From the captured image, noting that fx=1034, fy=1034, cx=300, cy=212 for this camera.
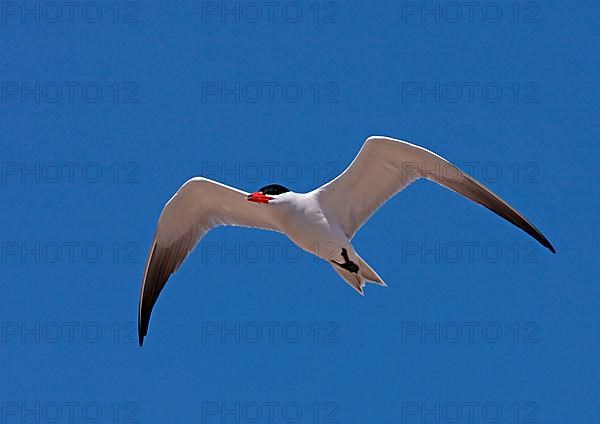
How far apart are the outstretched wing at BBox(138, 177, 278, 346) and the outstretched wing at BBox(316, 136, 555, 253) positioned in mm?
1033

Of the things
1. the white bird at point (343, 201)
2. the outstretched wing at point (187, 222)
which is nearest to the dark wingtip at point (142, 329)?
the outstretched wing at point (187, 222)

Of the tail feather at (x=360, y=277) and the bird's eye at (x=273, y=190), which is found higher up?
the bird's eye at (x=273, y=190)

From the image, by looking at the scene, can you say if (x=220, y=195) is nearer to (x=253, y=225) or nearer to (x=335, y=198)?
(x=253, y=225)

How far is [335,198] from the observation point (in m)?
12.8

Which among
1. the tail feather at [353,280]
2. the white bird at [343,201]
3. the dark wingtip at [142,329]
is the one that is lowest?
the dark wingtip at [142,329]

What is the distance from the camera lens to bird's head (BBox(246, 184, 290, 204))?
12.6 metres

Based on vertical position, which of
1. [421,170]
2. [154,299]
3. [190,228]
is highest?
[421,170]

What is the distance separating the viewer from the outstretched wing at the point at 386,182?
40.5 ft

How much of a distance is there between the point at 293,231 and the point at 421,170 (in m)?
1.74

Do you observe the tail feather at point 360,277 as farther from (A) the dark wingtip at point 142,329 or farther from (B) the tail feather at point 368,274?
(A) the dark wingtip at point 142,329

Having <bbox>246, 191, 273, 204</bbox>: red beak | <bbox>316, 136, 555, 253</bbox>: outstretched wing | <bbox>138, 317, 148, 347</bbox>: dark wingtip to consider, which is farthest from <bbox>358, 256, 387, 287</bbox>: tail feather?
<bbox>138, 317, 148, 347</bbox>: dark wingtip

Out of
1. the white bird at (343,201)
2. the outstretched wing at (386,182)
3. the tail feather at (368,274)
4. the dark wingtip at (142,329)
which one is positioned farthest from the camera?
the dark wingtip at (142,329)

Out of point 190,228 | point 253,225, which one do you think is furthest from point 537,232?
point 190,228

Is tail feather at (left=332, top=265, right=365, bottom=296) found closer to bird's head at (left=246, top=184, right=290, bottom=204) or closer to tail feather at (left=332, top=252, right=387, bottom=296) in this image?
tail feather at (left=332, top=252, right=387, bottom=296)
